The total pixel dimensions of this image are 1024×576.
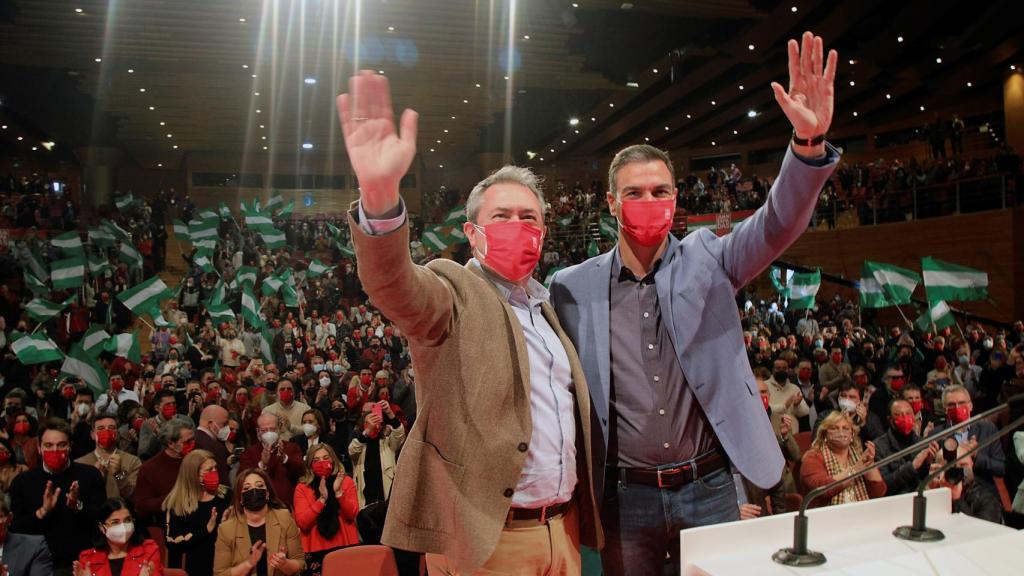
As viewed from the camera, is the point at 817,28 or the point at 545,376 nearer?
the point at 545,376

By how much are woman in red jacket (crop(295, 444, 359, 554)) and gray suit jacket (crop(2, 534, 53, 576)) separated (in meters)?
1.26

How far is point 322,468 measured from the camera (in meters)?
4.70

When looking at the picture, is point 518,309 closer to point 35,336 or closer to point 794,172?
point 794,172

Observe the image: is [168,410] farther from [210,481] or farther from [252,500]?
[252,500]

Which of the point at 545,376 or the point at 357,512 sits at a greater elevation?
the point at 545,376

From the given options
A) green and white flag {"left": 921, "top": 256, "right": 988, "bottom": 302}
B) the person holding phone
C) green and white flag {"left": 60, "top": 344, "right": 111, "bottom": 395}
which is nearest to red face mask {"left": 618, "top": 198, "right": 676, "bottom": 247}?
the person holding phone

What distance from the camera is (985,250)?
1392 centimetres

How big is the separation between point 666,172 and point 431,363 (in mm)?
857

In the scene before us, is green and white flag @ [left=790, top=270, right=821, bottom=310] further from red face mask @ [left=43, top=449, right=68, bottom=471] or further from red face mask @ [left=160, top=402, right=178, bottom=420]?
red face mask @ [left=43, top=449, right=68, bottom=471]

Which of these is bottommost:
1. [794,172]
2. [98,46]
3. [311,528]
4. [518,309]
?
[311,528]

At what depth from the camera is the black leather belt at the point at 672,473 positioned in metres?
1.91

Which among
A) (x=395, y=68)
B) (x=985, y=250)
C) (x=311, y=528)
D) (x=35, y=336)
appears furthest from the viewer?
(x=395, y=68)

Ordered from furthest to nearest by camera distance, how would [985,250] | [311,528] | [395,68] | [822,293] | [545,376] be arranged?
[395,68] → [822,293] → [985,250] → [311,528] → [545,376]

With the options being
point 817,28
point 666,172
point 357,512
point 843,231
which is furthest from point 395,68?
point 666,172
